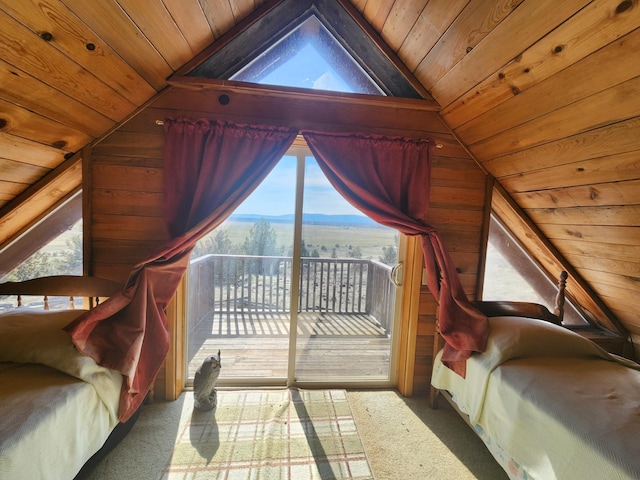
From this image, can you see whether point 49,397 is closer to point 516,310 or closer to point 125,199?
point 125,199

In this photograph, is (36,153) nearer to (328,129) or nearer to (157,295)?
(157,295)

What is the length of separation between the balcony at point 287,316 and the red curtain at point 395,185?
53cm

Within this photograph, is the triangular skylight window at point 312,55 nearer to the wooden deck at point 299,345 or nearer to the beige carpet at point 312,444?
the wooden deck at point 299,345

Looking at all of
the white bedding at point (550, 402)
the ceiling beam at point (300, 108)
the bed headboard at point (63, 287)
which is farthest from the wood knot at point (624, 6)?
the bed headboard at point (63, 287)

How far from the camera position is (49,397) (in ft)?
3.89

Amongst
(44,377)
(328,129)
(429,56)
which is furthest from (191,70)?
(44,377)

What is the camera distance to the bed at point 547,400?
3.39 ft

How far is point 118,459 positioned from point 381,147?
2.61m

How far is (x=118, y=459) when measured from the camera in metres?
1.59

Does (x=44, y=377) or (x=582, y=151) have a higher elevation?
(x=582, y=151)

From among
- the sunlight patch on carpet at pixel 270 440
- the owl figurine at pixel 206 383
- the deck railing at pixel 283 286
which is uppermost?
the deck railing at pixel 283 286

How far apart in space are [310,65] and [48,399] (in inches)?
96.1

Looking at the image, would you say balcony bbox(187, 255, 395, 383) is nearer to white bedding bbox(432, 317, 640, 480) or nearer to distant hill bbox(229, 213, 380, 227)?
distant hill bbox(229, 213, 380, 227)

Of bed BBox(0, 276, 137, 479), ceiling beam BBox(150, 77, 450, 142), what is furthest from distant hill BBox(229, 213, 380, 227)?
bed BBox(0, 276, 137, 479)
